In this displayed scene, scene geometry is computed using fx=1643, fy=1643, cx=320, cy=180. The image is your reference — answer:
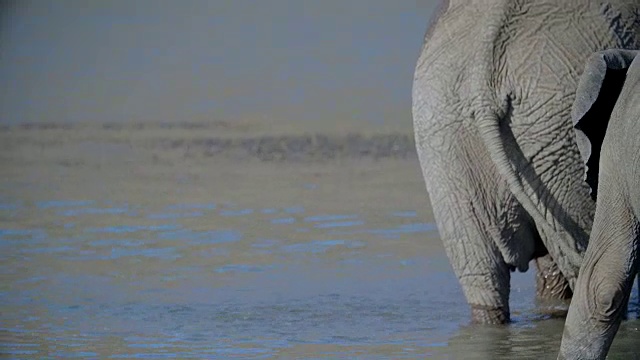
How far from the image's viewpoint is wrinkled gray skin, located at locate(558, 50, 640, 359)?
4.52m

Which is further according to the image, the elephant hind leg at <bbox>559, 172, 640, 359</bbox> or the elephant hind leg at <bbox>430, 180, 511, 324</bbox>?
the elephant hind leg at <bbox>430, 180, 511, 324</bbox>

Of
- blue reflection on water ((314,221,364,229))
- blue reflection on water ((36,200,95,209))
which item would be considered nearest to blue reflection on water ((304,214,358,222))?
blue reflection on water ((314,221,364,229))

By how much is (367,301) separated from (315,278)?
64cm

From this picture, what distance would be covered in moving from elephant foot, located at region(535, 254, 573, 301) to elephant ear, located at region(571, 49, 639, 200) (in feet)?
6.57

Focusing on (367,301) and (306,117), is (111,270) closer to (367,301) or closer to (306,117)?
(367,301)

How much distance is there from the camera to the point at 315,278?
7449mm

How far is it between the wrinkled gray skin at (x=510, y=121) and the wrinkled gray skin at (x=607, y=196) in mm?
681

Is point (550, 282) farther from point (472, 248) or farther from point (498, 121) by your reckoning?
point (498, 121)

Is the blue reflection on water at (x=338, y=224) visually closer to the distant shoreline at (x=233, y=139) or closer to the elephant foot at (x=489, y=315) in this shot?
the distant shoreline at (x=233, y=139)

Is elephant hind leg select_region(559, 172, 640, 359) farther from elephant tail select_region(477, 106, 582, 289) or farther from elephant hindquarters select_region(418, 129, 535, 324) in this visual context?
elephant hindquarters select_region(418, 129, 535, 324)

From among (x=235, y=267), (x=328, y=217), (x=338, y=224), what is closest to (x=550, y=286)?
(x=235, y=267)

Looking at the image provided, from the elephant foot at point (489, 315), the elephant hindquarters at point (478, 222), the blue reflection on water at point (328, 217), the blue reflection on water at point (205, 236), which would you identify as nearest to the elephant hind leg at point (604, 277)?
the elephant hindquarters at point (478, 222)

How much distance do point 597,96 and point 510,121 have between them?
88 centimetres

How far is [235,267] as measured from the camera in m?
7.84
